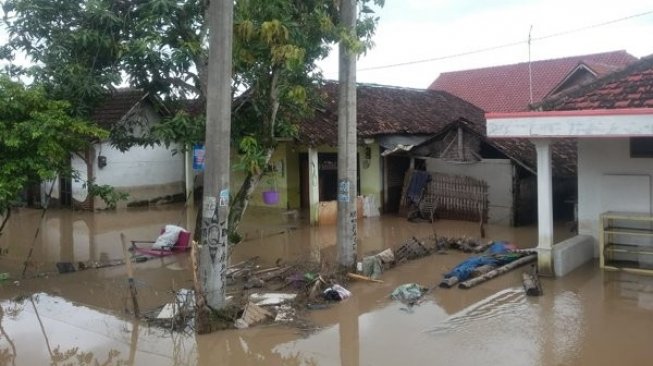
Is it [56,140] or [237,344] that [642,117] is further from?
[56,140]

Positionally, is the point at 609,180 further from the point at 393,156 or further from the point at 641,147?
the point at 393,156

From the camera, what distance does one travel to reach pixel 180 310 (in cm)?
793

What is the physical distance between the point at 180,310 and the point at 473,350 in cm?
391

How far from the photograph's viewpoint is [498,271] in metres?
10.3

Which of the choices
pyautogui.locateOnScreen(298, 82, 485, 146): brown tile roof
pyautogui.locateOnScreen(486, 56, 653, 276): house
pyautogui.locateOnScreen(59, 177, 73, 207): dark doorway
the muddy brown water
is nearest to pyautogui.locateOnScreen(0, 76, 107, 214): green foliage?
the muddy brown water

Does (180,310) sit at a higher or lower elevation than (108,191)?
lower

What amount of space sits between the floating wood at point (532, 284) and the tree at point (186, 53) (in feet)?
15.7

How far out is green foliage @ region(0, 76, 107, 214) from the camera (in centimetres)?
998

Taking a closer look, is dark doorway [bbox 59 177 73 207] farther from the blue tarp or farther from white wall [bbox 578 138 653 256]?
white wall [bbox 578 138 653 256]

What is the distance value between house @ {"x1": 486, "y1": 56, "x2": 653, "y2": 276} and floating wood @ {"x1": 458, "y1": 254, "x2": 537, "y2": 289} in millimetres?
653

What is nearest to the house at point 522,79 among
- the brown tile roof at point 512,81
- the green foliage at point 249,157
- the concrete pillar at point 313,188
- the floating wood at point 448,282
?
the brown tile roof at point 512,81

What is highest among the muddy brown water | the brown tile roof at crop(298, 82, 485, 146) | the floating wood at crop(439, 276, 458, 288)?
the brown tile roof at crop(298, 82, 485, 146)

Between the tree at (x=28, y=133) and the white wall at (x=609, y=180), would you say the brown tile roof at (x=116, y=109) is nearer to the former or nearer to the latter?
the tree at (x=28, y=133)

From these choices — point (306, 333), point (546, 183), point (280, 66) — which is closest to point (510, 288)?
point (546, 183)
